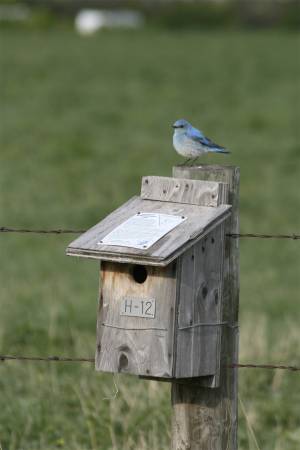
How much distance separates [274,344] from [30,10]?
4936 cm

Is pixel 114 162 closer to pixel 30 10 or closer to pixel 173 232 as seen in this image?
pixel 173 232

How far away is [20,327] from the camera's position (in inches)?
360

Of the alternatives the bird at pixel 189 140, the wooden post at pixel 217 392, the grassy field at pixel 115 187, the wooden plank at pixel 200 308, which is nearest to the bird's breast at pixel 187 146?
the bird at pixel 189 140

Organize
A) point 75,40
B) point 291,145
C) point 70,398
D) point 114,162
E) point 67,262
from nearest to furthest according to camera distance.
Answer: point 70,398
point 67,262
point 114,162
point 291,145
point 75,40

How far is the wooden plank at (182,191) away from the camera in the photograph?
441cm

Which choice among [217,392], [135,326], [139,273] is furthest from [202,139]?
[217,392]

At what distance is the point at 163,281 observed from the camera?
433 centimetres

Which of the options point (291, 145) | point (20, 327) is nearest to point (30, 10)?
point (291, 145)

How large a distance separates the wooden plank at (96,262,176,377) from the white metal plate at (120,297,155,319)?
0.01 m

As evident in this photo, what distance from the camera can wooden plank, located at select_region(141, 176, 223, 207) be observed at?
14.5 feet

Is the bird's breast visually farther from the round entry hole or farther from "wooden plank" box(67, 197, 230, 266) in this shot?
the round entry hole

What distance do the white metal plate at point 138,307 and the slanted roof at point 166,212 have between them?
231 millimetres

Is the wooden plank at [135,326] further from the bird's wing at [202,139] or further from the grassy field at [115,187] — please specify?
the grassy field at [115,187]

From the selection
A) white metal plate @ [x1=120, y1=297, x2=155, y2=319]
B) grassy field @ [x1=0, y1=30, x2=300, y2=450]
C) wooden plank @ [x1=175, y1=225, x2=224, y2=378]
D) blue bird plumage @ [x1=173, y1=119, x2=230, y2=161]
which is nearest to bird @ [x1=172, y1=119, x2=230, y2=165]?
blue bird plumage @ [x1=173, y1=119, x2=230, y2=161]
